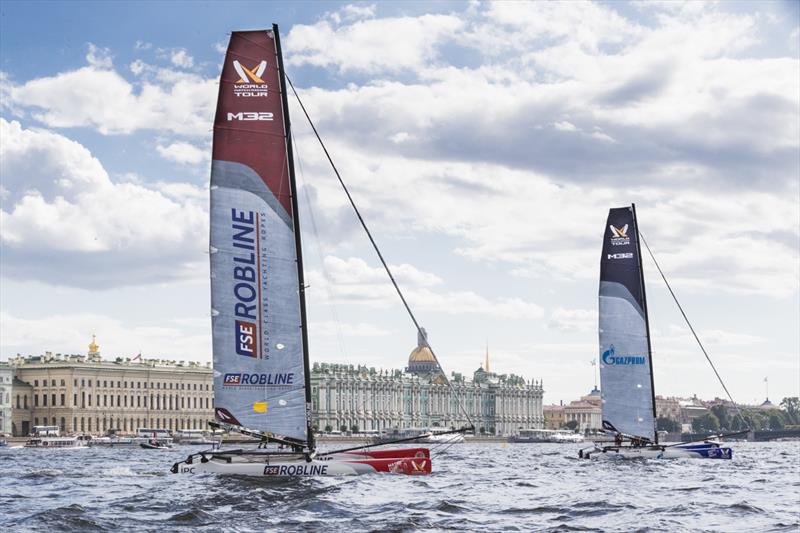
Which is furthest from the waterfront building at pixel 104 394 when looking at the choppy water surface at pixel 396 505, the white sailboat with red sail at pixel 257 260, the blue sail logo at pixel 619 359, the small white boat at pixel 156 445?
the white sailboat with red sail at pixel 257 260

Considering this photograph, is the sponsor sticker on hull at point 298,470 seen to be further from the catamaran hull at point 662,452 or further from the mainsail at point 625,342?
the mainsail at point 625,342

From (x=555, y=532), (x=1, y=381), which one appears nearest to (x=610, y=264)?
(x=555, y=532)

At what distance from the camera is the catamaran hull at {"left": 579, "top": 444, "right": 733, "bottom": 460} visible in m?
46.3

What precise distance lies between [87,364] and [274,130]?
136012 millimetres

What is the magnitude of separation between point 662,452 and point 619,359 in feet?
13.4

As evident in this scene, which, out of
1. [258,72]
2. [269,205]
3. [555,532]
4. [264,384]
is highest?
[258,72]

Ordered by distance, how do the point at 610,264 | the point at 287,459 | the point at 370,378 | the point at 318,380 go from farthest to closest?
the point at 370,378 → the point at 318,380 → the point at 610,264 → the point at 287,459

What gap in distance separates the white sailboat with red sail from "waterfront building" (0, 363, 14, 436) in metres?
130

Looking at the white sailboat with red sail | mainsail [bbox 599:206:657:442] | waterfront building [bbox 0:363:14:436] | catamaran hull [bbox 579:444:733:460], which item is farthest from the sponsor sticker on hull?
waterfront building [bbox 0:363:14:436]

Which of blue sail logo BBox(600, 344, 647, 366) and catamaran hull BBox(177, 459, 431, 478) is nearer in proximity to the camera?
catamaran hull BBox(177, 459, 431, 478)

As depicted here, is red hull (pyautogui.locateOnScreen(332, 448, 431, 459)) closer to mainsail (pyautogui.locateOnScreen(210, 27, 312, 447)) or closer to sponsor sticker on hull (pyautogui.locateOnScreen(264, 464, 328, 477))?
sponsor sticker on hull (pyautogui.locateOnScreen(264, 464, 328, 477))

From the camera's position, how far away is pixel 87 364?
6225 inches

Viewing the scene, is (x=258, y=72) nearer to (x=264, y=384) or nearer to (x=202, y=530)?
(x=264, y=384)

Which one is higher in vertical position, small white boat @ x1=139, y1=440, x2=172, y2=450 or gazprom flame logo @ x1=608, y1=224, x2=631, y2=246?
Answer: gazprom flame logo @ x1=608, y1=224, x2=631, y2=246
